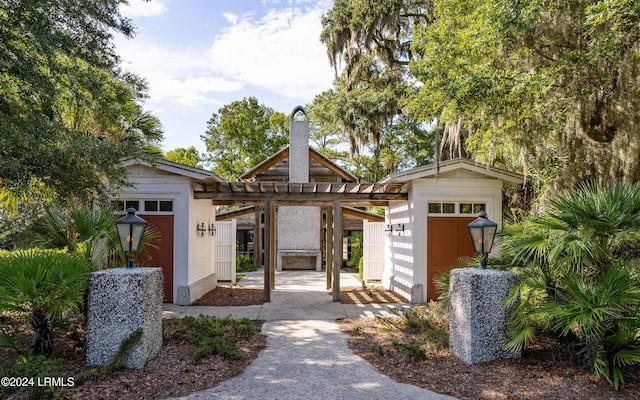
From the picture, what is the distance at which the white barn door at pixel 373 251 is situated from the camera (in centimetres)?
1316

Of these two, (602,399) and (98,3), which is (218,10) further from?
(602,399)

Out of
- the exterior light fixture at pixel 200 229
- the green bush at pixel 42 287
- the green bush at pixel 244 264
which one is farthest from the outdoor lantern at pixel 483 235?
the green bush at pixel 244 264

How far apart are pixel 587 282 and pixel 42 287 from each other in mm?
6213

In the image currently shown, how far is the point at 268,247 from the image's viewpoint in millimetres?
9633

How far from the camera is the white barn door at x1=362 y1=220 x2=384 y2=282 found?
13.2 m

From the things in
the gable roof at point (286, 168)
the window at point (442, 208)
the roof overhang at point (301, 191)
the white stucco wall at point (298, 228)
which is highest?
the gable roof at point (286, 168)

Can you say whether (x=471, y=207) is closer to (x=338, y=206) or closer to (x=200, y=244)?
(x=338, y=206)

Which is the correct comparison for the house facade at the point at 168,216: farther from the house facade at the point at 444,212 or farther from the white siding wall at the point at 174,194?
the house facade at the point at 444,212

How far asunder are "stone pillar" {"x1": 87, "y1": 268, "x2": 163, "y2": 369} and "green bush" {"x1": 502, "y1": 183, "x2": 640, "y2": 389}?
453cm

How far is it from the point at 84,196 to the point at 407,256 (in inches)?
287

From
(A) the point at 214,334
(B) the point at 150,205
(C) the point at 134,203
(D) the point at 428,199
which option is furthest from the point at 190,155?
(A) the point at 214,334

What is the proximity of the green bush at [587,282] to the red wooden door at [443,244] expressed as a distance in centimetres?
436

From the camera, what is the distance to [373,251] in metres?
13.2

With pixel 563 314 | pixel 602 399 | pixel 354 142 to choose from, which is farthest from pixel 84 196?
pixel 354 142
